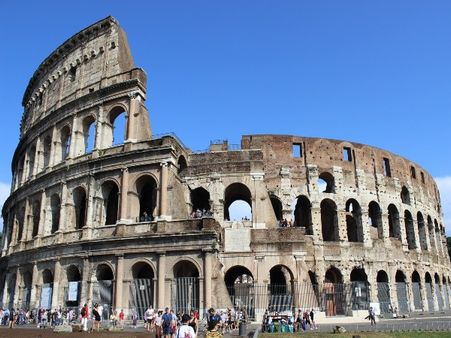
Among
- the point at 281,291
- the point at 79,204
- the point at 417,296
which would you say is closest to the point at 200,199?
the point at 79,204

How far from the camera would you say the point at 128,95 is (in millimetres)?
24531

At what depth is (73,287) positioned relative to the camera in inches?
887

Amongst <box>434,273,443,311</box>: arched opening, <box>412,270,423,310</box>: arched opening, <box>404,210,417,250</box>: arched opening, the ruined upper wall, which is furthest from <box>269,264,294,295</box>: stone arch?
the ruined upper wall

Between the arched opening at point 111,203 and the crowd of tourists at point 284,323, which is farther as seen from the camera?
the arched opening at point 111,203

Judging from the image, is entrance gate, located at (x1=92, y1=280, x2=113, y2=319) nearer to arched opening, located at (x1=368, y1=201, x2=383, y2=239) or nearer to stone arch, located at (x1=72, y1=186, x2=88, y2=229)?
stone arch, located at (x1=72, y1=186, x2=88, y2=229)

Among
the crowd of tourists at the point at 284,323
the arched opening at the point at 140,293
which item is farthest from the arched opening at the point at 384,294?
the arched opening at the point at 140,293

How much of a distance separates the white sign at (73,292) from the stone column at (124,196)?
4271 mm

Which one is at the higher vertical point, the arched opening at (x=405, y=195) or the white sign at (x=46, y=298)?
the arched opening at (x=405, y=195)

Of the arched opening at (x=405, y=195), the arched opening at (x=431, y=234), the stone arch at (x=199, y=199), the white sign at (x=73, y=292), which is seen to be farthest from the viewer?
the arched opening at (x=431, y=234)

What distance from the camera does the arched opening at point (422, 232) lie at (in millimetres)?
33344

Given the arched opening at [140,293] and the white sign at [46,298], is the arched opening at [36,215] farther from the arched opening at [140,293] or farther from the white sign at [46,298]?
the arched opening at [140,293]

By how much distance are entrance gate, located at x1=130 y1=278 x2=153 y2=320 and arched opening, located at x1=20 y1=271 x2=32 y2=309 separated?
26.2 ft

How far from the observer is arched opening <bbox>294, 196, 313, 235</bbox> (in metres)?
27.6

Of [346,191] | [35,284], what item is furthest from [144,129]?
[346,191]
